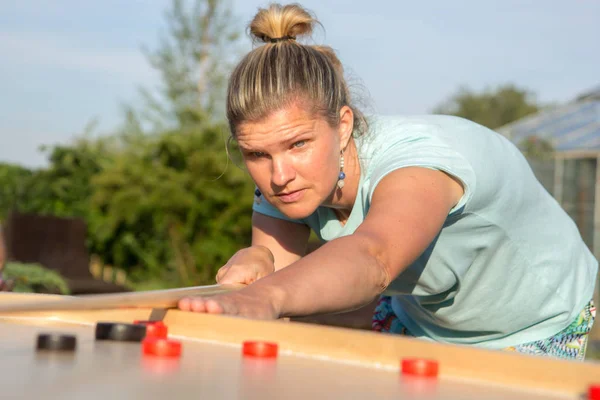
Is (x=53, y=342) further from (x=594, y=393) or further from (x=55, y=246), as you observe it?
(x=55, y=246)

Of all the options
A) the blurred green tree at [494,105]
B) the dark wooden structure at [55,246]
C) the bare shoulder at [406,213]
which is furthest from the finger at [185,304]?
the blurred green tree at [494,105]

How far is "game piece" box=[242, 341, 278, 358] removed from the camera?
106 centimetres

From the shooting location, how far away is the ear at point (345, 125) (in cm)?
212

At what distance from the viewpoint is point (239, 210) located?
9406 millimetres

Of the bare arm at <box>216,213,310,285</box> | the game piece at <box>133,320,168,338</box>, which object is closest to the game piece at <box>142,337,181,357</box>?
the game piece at <box>133,320,168,338</box>

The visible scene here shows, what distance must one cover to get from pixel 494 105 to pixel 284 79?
124 ft

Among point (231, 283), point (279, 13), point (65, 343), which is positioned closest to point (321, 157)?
point (231, 283)

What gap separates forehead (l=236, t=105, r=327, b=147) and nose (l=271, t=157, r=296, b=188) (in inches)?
2.1

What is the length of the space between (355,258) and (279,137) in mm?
552

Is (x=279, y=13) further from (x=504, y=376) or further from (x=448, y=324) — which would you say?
(x=504, y=376)

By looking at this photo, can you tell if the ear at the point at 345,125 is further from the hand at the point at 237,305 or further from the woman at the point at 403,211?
the hand at the point at 237,305

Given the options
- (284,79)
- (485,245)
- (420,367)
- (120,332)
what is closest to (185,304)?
(120,332)

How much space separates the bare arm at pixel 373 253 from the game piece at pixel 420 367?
1.27 feet

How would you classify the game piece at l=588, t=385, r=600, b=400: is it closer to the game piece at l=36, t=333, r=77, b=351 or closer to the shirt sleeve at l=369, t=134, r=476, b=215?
the game piece at l=36, t=333, r=77, b=351
